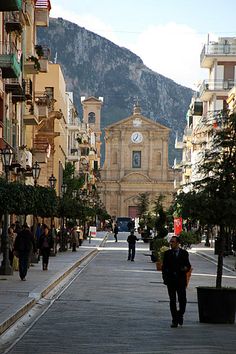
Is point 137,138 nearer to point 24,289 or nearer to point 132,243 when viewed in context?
point 132,243

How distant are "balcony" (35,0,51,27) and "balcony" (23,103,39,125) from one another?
6553 mm

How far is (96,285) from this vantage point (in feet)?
96.8

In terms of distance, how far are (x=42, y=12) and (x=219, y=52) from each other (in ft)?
A: 115

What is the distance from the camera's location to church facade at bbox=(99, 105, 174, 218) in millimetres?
156500

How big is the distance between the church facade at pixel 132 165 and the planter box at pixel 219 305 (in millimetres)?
137094

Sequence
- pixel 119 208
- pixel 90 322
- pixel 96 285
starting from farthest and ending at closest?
1. pixel 119 208
2. pixel 96 285
3. pixel 90 322

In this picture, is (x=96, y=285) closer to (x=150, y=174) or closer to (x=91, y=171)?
(x=91, y=171)

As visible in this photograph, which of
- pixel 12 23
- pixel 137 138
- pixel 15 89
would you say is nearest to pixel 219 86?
pixel 15 89

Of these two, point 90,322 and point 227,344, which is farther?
point 90,322

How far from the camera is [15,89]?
167 ft

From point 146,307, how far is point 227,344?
679cm

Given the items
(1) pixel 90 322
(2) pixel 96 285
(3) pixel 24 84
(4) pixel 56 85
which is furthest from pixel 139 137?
(1) pixel 90 322

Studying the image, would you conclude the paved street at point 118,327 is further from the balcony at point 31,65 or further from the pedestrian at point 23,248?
the balcony at point 31,65

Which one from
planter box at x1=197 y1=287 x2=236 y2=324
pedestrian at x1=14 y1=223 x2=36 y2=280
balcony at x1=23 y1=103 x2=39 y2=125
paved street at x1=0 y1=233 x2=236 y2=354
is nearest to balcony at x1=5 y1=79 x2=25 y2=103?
balcony at x1=23 y1=103 x2=39 y2=125
